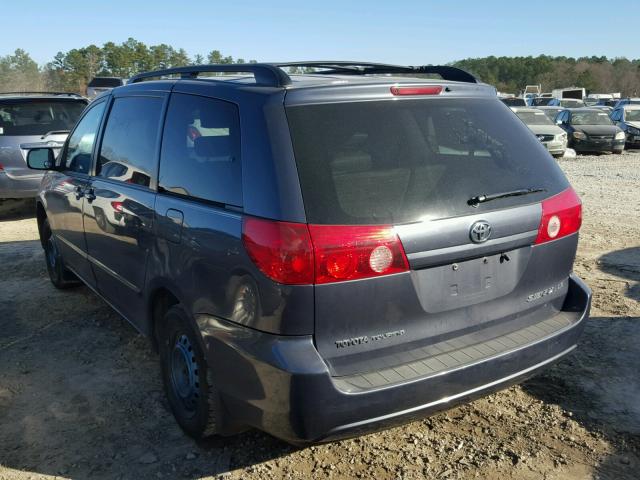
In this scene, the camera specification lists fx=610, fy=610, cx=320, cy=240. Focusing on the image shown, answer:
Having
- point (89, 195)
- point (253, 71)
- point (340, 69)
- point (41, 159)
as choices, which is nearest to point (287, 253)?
point (253, 71)

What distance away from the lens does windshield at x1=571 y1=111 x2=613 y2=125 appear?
66.5ft

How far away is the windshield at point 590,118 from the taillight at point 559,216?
18992mm

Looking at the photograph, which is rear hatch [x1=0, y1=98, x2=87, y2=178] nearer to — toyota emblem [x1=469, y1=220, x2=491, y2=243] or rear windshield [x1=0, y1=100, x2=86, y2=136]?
rear windshield [x1=0, y1=100, x2=86, y2=136]

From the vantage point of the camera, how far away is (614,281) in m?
5.57

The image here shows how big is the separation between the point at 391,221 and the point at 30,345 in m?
3.24

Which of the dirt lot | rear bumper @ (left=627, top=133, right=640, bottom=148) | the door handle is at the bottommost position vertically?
rear bumper @ (left=627, top=133, right=640, bottom=148)

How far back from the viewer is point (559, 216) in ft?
9.66

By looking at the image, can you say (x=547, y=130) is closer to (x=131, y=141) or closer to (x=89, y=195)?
(x=89, y=195)

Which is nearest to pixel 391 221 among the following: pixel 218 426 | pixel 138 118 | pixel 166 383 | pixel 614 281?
pixel 218 426

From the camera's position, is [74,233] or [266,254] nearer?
[266,254]

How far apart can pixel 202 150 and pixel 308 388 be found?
1277mm

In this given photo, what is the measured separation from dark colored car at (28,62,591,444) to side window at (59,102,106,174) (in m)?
1.32

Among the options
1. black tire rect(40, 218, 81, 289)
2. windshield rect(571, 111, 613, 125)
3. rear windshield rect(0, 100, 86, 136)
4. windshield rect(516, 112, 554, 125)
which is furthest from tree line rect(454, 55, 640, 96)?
black tire rect(40, 218, 81, 289)

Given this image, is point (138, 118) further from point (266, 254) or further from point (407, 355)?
point (407, 355)
